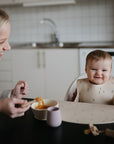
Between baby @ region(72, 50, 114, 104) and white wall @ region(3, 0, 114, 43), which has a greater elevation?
white wall @ region(3, 0, 114, 43)

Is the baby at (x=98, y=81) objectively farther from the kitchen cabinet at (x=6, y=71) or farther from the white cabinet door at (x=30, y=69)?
the kitchen cabinet at (x=6, y=71)

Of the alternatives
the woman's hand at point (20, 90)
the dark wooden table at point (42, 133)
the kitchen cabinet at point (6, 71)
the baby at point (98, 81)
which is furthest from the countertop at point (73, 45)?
the dark wooden table at point (42, 133)

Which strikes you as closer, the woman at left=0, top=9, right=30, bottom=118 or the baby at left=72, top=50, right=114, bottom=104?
the woman at left=0, top=9, right=30, bottom=118

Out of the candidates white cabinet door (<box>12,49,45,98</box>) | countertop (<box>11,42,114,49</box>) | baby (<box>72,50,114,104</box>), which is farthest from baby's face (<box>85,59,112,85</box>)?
white cabinet door (<box>12,49,45,98</box>)

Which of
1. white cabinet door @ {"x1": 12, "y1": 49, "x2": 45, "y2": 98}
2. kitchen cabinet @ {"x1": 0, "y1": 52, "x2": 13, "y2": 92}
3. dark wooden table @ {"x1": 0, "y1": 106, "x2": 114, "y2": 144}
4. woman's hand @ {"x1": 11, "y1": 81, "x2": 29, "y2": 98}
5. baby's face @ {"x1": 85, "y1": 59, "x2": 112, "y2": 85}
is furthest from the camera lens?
kitchen cabinet @ {"x1": 0, "y1": 52, "x2": 13, "y2": 92}

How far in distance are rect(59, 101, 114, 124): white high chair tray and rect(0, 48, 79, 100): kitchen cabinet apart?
5.60ft

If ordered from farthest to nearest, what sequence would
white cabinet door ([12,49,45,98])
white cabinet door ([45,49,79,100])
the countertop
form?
1. white cabinet door ([12,49,45,98])
2. white cabinet door ([45,49,79,100])
3. the countertop

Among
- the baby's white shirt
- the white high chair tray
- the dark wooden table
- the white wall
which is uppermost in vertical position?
the white wall

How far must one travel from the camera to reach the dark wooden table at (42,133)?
2.71 ft

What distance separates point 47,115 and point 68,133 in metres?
0.14

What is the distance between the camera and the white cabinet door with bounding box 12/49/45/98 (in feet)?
10.2

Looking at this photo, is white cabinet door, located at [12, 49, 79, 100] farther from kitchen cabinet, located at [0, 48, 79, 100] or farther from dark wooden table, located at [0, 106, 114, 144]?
dark wooden table, located at [0, 106, 114, 144]

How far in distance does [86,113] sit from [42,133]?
313 millimetres

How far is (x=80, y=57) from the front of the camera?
2885mm
